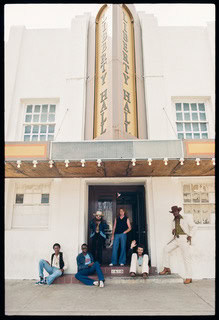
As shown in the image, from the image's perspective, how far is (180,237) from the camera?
21.6 feet

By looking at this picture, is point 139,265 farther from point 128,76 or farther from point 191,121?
point 128,76

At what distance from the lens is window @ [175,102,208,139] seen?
322 inches

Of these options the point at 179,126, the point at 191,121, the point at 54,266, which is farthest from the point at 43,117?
the point at 191,121

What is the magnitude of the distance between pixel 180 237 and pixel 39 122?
587 cm

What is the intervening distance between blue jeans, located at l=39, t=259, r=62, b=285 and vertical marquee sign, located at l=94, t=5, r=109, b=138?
3.88m

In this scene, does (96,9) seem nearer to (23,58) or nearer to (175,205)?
(23,58)

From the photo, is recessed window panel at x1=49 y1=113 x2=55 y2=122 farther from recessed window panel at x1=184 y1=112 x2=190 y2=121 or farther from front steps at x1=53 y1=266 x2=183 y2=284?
front steps at x1=53 y1=266 x2=183 y2=284

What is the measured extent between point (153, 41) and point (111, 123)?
4376 mm

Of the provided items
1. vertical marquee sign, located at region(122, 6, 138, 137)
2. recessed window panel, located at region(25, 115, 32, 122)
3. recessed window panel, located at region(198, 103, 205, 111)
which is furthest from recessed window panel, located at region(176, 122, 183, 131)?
recessed window panel, located at region(25, 115, 32, 122)

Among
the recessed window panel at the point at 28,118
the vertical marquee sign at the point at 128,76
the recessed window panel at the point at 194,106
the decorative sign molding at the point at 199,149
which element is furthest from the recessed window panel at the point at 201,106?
the recessed window panel at the point at 28,118

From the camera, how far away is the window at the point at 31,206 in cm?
750

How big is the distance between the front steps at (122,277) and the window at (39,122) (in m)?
4.44
